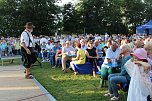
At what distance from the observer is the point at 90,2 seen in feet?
193

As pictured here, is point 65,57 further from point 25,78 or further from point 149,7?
point 149,7

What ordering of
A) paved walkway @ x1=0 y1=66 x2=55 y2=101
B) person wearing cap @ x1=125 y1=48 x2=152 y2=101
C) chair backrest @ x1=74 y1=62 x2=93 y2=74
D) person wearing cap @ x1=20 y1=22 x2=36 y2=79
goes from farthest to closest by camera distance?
1. chair backrest @ x1=74 y1=62 x2=93 y2=74
2. person wearing cap @ x1=20 y1=22 x2=36 y2=79
3. paved walkway @ x1=0 y1=66 x2=55 y2=101
4. person wearing cap @ x1=125 y1=48 x2=152 y2=101

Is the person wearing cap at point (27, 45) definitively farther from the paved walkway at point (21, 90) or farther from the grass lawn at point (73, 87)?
the grass lawn at point (73, 87)

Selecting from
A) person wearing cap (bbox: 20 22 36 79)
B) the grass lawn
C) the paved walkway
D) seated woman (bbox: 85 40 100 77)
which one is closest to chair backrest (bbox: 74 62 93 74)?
seated woman (bbox: 85 40 100 77)

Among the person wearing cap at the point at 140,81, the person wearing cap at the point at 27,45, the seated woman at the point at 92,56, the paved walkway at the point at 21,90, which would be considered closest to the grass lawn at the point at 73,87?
the paved walkway at the point at 21,90

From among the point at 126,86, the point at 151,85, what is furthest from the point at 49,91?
the point at 151,85

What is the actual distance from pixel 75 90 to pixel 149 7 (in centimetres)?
6061

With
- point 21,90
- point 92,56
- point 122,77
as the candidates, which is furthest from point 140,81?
point 92,56

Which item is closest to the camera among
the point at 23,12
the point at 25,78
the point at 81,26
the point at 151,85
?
the point at 151,85

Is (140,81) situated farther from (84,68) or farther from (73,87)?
(84,68)

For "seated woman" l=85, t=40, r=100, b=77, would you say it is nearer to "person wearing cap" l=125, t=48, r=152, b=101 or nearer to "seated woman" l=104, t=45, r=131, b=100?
"seated woman" l=104, t=45, r=131, b=100

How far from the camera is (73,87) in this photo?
1045 cm

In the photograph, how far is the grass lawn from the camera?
348 inches

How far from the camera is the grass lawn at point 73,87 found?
884 centimetres
